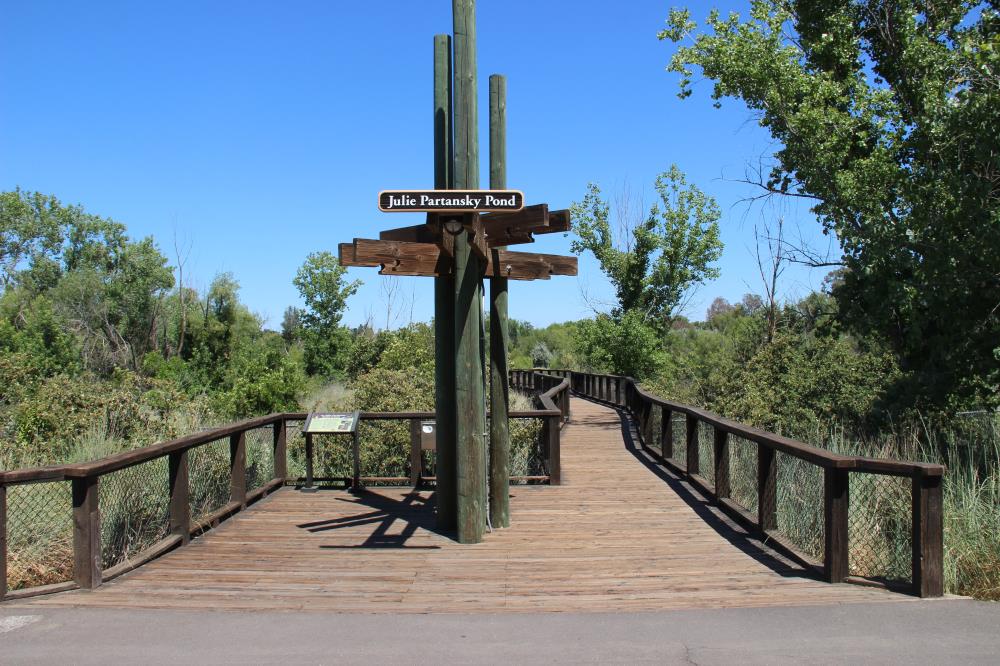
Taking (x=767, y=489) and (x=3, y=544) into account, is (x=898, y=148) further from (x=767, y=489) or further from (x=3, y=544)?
(x=3, y=544)

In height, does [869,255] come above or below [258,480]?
above

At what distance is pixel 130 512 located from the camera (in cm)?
771

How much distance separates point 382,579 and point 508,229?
3.18 meters

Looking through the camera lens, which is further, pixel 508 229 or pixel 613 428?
pixel 613 428

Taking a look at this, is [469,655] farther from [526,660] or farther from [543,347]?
[543,347]

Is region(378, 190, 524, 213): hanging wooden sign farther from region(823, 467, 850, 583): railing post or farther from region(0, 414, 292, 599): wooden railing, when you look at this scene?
region(823, 467, 850, 583): railing post

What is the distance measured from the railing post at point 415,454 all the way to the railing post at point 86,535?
14.9ft

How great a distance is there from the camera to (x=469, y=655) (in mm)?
4258

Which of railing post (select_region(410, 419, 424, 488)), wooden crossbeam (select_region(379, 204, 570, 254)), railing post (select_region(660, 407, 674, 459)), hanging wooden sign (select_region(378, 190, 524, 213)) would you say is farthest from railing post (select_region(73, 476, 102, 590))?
railing post (select_region(660, 407, 674, 459))

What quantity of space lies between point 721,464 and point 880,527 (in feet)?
6.65

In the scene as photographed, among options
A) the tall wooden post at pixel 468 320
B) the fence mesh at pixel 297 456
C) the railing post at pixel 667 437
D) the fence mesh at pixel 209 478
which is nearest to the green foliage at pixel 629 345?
the fence mesh at pixel 297 456

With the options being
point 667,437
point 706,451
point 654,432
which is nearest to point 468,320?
point 667,437

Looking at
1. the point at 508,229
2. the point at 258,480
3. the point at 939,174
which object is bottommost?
the point at 258,480

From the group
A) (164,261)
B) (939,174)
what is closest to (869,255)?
(939,174)
